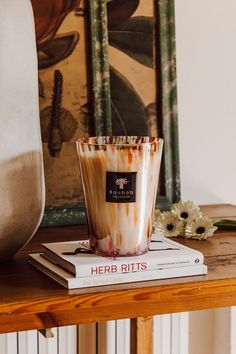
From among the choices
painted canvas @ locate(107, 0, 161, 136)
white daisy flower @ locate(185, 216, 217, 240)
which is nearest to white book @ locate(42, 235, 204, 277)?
white daisy flower @ locate(185, 216, 217, 240)

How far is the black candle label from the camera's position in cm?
93

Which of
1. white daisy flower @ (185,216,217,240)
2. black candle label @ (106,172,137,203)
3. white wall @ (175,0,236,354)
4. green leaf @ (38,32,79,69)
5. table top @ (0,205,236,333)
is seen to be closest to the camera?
table top @ (0,205,236,333)

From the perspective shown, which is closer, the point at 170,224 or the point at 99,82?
the point at 170,224

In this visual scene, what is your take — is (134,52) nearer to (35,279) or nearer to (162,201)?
(162,201)

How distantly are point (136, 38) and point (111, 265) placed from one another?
0.61 metres

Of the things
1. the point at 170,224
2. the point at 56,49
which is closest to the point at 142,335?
the point at 170,224

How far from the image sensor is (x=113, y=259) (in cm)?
92

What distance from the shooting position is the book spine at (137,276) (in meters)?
0.87

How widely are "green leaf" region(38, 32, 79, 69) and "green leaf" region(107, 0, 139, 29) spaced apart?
3.7 inches

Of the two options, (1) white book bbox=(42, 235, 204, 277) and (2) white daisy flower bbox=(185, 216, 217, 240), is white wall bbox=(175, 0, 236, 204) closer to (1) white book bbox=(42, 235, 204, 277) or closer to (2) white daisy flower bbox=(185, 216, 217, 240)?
(2) white daisy flower bbox=(185, 216, 217, 240)

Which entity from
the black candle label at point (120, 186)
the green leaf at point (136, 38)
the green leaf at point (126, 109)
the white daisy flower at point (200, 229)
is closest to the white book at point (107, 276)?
the black candle label at point (120, 186)

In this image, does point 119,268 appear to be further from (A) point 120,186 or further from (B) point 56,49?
(B) point 56,49

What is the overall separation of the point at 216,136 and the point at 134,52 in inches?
12.1

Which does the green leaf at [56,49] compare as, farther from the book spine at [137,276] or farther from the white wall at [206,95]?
the book spine at [137,276]
